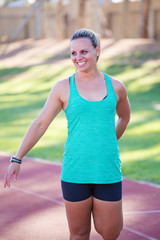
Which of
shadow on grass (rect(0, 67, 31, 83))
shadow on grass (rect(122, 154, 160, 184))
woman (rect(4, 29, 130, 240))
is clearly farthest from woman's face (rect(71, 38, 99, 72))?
shadow on grass (rect(0, 67, 31, 83))

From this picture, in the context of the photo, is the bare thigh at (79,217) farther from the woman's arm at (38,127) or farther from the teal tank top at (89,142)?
the woman's arm at (38,127)

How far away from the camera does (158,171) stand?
8539 millimetres

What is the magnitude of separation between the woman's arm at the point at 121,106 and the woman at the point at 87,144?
1.7 inches

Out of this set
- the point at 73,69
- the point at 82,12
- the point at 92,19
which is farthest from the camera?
the point at 92,19

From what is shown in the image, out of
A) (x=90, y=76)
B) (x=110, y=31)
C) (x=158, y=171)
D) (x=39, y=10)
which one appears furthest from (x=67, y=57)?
(x=90, y=76)

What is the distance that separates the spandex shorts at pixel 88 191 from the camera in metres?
3.54

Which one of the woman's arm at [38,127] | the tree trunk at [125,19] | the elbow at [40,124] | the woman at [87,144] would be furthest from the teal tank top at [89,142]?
the tree trunk at [125,19]

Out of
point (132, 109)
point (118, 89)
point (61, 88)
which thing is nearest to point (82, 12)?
point (132, 109)

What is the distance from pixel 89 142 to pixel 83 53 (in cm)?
66

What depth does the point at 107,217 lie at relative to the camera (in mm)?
3590

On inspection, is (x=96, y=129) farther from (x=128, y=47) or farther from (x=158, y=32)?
(x=158, y=32)

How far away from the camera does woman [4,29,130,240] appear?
3.51m

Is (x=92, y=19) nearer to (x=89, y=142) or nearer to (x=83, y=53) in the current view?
(x=83, y=53)

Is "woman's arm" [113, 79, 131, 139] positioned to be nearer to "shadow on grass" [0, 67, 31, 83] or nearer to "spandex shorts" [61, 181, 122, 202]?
"spandex shorts" [61, 181, 122, 202]
